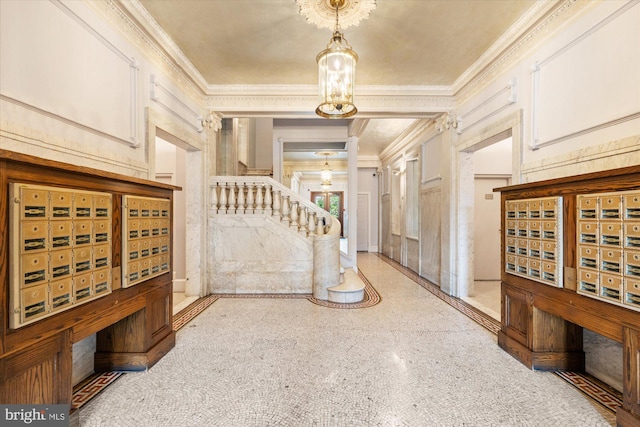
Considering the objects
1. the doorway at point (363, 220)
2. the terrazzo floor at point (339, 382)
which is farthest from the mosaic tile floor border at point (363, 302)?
the doorway at point (363, 220)

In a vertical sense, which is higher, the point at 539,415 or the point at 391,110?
the point at 391,110

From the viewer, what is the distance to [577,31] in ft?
7.81

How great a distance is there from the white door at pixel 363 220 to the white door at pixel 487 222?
4.83m

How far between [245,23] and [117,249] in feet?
8.49

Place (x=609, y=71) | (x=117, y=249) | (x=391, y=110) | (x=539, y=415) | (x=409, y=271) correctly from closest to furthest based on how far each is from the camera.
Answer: (x=539, y=415), (x=117, y=249), (x=609, y=71), (x=391, y=110), (x=409, y=271)

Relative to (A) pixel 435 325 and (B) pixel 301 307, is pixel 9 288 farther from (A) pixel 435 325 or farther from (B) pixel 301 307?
(A) pixel 435 325

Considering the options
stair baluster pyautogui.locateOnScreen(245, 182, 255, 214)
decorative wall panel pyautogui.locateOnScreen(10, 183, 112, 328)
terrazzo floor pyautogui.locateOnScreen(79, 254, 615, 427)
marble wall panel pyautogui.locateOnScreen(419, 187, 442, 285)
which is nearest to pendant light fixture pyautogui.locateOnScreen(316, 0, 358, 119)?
decorative wall panel pyautogui.locateOnScreen(10, 183, 112, 328)

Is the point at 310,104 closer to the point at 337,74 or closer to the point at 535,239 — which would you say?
the point at 337,74

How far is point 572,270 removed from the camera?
1933 mm

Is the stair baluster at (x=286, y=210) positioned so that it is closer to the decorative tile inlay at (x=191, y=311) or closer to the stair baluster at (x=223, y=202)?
the stair baluster at (x=223, y=202)

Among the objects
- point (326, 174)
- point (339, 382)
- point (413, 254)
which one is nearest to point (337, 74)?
point (339, 382)

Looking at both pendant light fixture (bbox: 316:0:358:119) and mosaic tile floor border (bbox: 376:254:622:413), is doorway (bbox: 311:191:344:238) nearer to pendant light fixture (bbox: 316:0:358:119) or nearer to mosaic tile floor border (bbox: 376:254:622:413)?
mosaic tile floor border (bbox: 376:254:622:413)

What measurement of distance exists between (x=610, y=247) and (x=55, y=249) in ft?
10.5

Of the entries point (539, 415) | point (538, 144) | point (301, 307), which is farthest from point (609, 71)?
point (301, 307)
